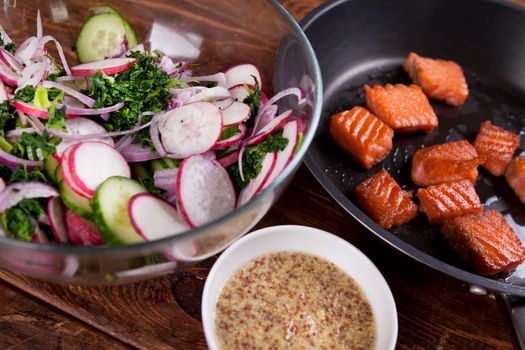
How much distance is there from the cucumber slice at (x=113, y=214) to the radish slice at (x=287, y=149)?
0.39m

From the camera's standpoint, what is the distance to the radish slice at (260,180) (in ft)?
5.62

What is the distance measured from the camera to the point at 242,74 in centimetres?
212

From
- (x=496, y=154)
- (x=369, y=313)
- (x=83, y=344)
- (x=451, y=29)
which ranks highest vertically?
(x=451, y=29)

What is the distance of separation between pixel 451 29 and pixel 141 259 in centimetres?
209

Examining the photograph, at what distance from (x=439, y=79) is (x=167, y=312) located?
1562 millimetres

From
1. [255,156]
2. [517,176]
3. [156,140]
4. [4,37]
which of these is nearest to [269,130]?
[255,156]

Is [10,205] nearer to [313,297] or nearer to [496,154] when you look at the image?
[313,297]

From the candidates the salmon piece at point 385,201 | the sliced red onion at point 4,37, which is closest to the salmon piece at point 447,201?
the salmon piece at point 385,201

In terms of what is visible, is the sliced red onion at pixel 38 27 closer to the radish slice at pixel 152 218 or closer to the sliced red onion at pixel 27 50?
the sliced red onion at pixel 27 50

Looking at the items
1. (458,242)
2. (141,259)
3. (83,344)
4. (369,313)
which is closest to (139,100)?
(141,259)

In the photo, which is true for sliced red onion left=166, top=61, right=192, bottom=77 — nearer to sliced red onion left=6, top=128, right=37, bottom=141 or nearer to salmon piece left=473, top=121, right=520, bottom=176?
sliced red onion left=6, top=128, right=37, bottom=141

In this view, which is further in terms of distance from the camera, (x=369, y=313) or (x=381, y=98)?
(x=381, y=98)

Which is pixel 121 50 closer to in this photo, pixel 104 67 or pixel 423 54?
pixel 104 67

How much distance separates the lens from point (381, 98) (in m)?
2.53
